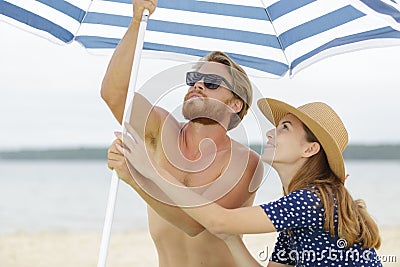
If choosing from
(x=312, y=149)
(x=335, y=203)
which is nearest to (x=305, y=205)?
(x=335, y=203)

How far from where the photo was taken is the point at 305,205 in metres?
2.36

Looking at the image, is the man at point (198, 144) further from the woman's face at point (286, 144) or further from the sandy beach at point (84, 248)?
the sandy beach at point (84, 248)

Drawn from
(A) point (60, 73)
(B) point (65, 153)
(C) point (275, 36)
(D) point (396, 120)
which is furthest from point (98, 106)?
(C) point (275, 36)

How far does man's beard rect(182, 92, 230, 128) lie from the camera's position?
8.66 feet

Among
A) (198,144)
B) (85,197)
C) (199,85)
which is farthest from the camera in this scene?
(85,197)

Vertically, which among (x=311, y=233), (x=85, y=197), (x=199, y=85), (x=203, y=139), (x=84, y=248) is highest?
(x=199, y=85)

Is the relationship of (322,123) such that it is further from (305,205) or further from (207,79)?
(207,79)

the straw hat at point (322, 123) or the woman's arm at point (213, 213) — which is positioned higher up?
the straw hat at point (322, 123)

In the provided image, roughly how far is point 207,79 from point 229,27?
1.81 feet

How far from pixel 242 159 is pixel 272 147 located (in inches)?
11.8

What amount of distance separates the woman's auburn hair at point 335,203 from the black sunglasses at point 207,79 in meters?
0.36

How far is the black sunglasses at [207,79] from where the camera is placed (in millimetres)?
2607

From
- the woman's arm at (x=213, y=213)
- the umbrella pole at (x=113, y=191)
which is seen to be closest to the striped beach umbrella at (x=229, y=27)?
the umbrella pole at (x=113, y=191)

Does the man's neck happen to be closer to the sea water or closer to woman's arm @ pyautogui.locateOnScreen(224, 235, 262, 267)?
woman's arm @ pyautogui.locateOnScreen(224, 235, 262, 267)
